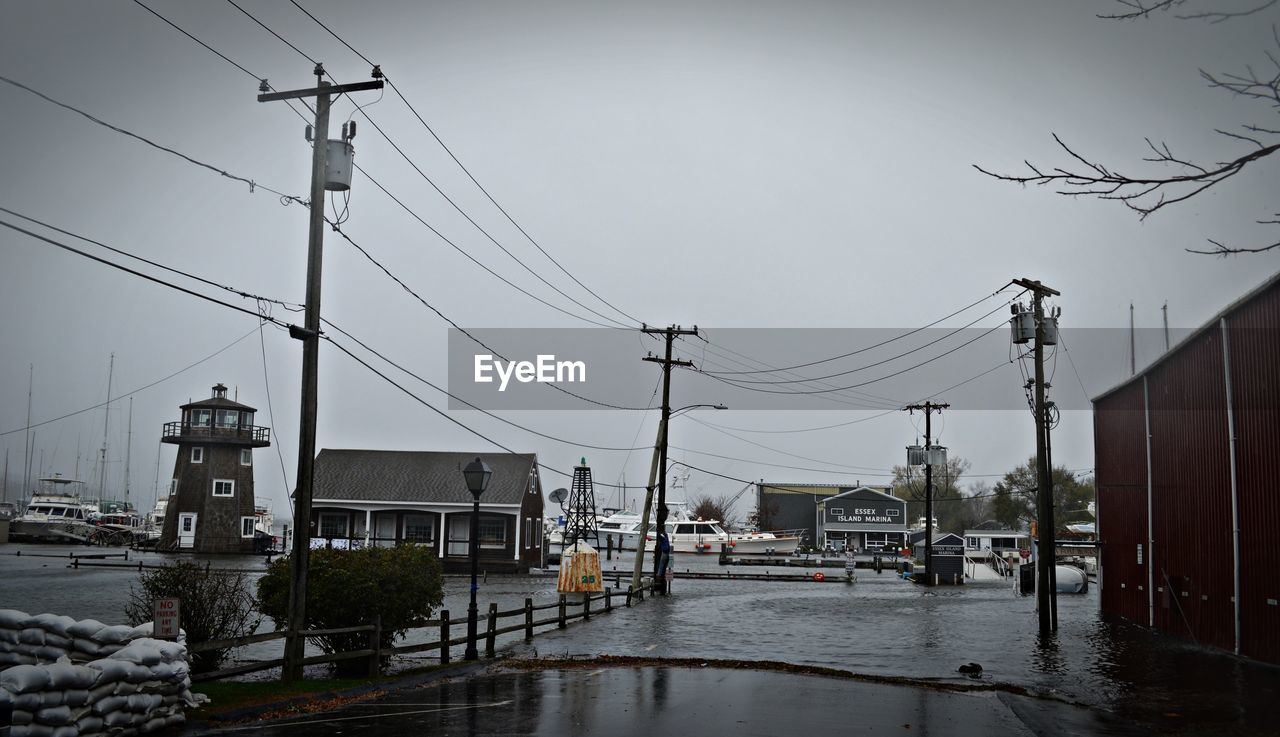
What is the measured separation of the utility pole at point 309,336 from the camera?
17.3m

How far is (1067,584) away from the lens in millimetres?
54688

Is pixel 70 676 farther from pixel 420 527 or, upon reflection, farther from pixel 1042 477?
pixel 420 527

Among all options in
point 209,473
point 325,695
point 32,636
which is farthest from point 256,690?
point 209,473

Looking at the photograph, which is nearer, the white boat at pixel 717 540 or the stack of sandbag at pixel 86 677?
the stack of sandbag at pixel 86 677

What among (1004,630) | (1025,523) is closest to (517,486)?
(1004,630)

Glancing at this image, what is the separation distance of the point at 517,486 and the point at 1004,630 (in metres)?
36.8

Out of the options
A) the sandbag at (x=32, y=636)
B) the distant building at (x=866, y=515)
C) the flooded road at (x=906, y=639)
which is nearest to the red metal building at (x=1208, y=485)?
the flooded road at (x=906, y=639)

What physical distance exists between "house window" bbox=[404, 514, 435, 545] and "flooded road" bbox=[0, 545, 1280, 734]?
Answer: 14.7 metres

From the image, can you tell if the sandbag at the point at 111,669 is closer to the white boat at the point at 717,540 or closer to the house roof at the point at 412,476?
the house roof at the point at 412,476

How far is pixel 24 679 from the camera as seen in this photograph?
10156 millimetres

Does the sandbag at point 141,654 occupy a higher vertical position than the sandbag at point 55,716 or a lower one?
higher

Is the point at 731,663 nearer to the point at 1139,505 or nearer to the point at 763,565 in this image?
the point at 1139,505

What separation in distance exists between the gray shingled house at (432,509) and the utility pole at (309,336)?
44.0 m

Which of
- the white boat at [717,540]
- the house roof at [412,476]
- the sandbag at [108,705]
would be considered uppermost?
the house roof at [412,476]
